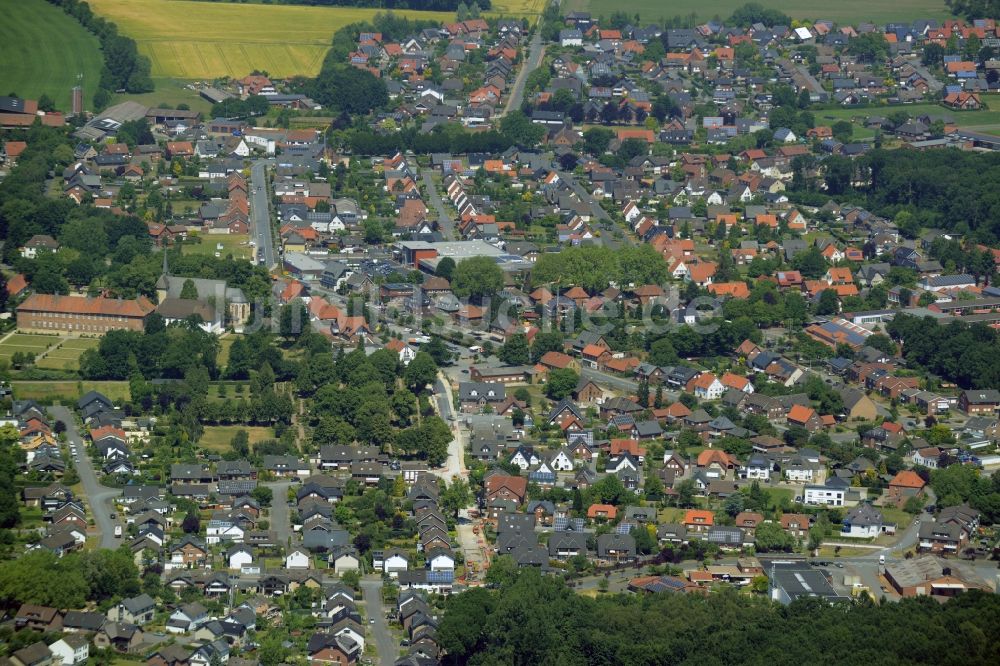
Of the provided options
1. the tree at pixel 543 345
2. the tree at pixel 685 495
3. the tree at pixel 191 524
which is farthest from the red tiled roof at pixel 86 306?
the tree at pixel 685 495

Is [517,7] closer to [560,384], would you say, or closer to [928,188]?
[928,188]

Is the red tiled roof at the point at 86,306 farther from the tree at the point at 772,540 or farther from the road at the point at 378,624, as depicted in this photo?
the tree at the point at 772,540

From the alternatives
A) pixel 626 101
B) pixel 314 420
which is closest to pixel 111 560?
pixel 314 420

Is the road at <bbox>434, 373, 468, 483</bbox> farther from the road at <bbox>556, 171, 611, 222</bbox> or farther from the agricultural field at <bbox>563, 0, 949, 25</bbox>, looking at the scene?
the agricultural field at <bbox>563, 0, 949, 25</bbox>

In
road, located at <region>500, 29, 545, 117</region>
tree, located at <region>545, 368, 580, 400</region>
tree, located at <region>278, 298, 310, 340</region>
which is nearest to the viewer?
tree, located at <region>545, 368, 580, 400</region>

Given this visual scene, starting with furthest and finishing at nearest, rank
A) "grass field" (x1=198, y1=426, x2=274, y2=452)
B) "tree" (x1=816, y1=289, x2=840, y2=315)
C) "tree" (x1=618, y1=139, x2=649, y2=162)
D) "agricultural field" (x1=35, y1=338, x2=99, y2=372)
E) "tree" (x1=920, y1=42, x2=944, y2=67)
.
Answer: "tree" (x1=920, y1=42, x2=944, y2=67), "tree" (x1=618, y1=139, x2=649, y2=162), "tree" (x1=816, y1=289, x2=840, y2=315), "agricultural field" (x1=35, y1=338, x2=99, y2=372), "grass field" (x1=198, y1=426, x2=274, y2=452)

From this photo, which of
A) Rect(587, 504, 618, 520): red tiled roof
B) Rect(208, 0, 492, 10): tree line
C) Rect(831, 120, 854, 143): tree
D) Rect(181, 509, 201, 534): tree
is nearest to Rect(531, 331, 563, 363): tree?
Rect(587, 504, 618, 520): red tiled roof

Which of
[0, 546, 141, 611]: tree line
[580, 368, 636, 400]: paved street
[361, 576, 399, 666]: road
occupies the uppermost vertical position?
[0, 546, 141, 611]: tree line

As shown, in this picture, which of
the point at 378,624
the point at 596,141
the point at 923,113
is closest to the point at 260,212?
the point at 596,141
